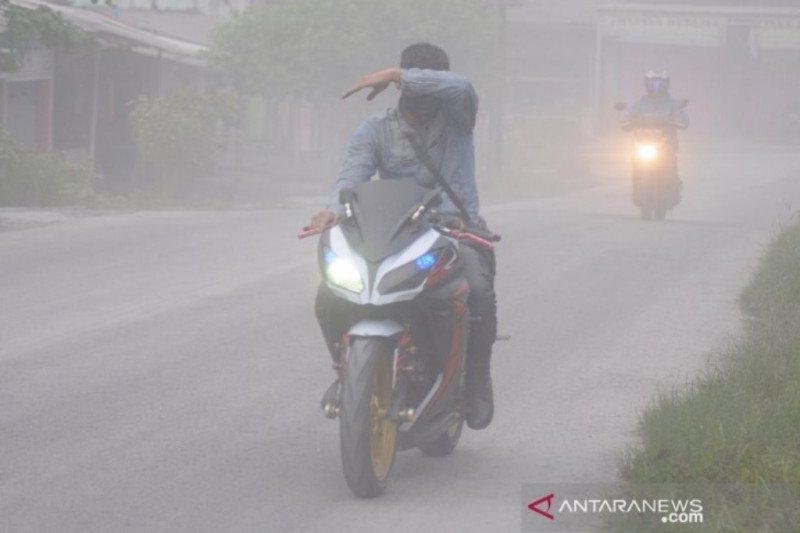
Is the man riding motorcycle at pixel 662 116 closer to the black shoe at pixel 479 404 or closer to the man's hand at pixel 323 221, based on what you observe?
the black shoe at pixel 479 404

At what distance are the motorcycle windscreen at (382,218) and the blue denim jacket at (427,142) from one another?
1.12ft

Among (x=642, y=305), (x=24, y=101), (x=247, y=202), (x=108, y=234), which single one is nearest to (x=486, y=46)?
(x=247, y=202)

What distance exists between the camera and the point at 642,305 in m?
11.0

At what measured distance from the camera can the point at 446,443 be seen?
647 cm

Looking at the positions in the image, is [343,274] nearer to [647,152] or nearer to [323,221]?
[323,221]

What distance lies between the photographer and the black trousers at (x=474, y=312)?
232 inches

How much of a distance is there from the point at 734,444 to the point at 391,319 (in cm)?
143

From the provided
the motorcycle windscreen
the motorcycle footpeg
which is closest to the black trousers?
the motorcycle footpeg

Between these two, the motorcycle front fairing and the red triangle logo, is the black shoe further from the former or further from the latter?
the red triangle logo

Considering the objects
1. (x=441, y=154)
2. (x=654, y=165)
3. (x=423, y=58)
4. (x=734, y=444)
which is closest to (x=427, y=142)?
(x=441, y=154)

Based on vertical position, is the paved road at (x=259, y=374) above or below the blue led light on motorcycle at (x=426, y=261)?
below

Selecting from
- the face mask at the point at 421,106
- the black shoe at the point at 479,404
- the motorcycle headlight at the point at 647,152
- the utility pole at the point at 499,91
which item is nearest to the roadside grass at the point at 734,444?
the black shoe at the point at 479,404

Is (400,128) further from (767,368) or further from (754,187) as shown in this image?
(754,187)

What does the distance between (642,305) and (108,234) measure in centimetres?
634
